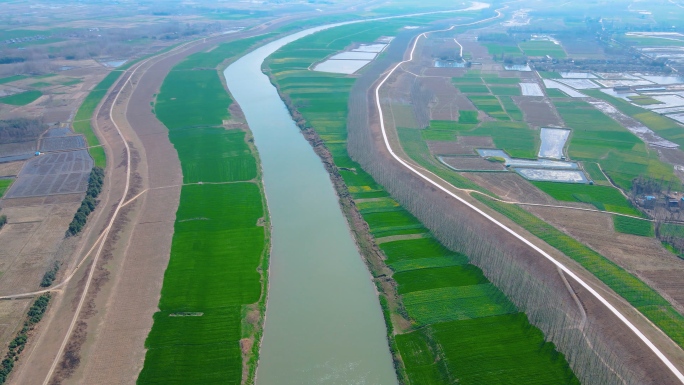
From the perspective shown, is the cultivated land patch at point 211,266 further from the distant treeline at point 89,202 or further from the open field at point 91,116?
the open field at point 91,116

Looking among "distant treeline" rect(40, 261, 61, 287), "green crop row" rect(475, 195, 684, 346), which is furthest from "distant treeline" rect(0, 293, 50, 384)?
"green crop row" rect(475, 195, 684, 346)

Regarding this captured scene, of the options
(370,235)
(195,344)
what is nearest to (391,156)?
(370,235)

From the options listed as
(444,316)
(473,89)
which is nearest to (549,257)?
(444,316)

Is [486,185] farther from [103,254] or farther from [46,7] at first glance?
[46,7]

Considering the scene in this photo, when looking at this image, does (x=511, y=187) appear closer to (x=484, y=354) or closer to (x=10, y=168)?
(x=484, y=354)

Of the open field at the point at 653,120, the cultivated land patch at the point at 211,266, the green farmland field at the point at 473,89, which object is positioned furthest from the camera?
the green farmland field at the point at 473,89

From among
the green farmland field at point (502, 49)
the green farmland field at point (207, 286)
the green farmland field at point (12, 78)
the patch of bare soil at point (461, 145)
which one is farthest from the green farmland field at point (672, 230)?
the green farmland field at point (12, 78)
